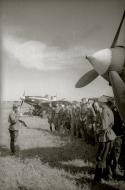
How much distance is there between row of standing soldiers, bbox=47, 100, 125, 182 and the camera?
2213 mm

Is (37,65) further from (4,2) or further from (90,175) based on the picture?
(90,175)

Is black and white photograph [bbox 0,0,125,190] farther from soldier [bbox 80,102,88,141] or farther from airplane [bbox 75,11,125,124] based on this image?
airplane [bbox 75,11,125,124]

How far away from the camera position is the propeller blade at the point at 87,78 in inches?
90.4

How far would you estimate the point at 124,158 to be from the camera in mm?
2346

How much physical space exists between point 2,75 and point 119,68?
96 cm

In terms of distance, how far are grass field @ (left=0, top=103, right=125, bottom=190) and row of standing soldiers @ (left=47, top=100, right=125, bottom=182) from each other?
7 centimetres

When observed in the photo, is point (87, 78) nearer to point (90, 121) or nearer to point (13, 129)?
point (90, 121)

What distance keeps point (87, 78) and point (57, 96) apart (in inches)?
11.9

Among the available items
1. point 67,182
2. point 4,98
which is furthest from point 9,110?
point 67,182

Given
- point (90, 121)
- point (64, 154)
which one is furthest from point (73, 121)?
point (64, 154)

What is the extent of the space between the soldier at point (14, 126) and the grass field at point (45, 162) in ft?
0.13

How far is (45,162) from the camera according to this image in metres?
2.39

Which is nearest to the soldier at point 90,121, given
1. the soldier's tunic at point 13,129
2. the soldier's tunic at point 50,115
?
the soldier's tunic at point 50,115

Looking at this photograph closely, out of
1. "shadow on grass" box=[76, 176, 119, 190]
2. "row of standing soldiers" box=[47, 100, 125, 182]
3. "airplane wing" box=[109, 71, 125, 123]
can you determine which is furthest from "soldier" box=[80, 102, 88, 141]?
"airplane wing" box=[109, 71, 125, 123]
